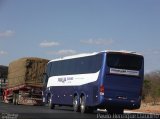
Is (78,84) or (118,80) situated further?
(78,84)

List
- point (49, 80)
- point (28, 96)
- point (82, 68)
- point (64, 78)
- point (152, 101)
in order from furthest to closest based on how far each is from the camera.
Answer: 1. point (152, 101)
2. point (28, 96)
3. point (49, 80)
4. point (64, 78)
5. point (82, 68)

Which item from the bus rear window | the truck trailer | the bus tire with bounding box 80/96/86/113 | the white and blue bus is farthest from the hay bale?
the bus rear window

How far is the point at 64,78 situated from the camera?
3381cm

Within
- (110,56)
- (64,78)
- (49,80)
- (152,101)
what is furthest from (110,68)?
(152,101)

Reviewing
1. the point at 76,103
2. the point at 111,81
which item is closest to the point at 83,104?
the point at 76,103

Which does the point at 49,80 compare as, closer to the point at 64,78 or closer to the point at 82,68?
the point at 64,78

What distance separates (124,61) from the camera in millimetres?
27719

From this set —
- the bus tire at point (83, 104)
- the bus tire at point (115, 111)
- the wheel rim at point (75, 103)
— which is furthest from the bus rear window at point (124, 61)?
the wheel rim at point (75, 103)

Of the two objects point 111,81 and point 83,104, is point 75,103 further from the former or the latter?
point 111,81

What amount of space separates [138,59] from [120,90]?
6.64 feet

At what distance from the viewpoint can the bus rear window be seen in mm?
27438

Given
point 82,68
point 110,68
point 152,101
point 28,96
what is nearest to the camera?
point 110,68

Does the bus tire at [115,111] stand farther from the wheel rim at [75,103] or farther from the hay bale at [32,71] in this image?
the hay bale at [32,71]

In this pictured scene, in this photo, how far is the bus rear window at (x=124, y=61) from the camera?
90.0ft
